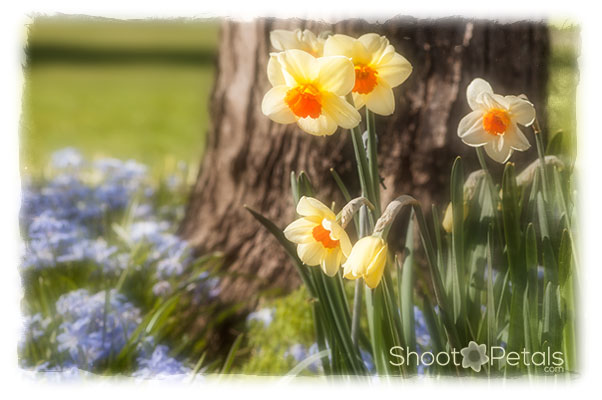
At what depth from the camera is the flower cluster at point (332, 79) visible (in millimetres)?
1191

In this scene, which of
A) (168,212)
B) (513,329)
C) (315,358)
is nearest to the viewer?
(513,329)

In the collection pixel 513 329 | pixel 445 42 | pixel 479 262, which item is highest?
pixel 445 42

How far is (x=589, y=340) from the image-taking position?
133cm

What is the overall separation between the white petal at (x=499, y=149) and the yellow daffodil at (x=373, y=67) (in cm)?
20

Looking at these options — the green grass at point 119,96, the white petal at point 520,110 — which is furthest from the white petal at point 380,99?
the green grass at point 119,96

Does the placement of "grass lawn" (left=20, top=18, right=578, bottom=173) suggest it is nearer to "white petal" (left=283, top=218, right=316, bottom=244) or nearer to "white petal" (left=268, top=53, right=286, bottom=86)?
"white petal" (left=268, top=53, right=286, bottom=86)

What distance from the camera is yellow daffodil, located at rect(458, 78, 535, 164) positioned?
1279 millimetres

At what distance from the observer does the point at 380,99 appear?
1242 millimetres

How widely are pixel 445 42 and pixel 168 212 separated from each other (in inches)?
27.0

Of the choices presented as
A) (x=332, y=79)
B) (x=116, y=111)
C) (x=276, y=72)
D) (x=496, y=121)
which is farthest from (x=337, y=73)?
(x=116, y=111)

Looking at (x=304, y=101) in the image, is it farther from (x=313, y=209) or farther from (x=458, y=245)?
(x=458, y=245)

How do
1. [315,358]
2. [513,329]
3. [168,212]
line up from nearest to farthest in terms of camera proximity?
[513,329], [315,358], [168,212]

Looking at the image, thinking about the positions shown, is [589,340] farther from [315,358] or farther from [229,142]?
[229,142]

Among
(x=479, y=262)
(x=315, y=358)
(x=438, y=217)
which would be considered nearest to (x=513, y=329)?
(x=479, y=262)
